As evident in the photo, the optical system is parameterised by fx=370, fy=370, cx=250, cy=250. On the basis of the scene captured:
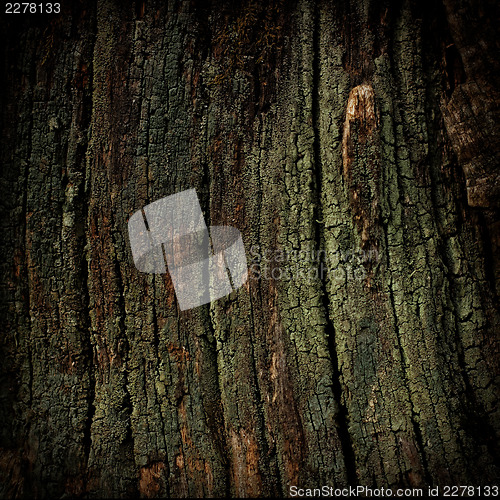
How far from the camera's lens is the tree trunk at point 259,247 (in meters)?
1.41

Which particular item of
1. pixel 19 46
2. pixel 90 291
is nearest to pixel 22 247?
pixel 90 291

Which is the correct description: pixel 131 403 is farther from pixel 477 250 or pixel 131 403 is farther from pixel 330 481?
pixel 477 250

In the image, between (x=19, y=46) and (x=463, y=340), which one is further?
(x=19, y=46)

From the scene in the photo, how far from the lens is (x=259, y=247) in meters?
1.49

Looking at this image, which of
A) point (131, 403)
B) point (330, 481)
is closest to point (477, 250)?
point (330, 481)

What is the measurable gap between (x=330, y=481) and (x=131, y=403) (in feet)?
2.72

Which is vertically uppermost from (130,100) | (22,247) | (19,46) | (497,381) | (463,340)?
(19,46)

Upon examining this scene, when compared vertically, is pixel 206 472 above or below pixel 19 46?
below

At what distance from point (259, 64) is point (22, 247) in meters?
1.25

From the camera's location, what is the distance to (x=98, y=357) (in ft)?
4.98

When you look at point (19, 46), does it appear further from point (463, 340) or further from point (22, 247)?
point (463, 340)

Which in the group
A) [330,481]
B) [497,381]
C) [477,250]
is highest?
[477,250]

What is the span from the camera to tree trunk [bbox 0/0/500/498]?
141cm

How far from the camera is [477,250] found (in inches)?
56.8
